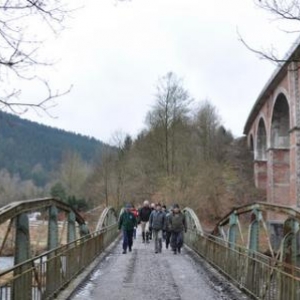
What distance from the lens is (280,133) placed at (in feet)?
154

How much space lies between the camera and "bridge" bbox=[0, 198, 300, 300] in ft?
26.2

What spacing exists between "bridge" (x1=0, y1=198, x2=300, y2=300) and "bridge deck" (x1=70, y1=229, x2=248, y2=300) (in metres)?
0.02

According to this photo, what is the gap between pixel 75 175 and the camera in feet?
255

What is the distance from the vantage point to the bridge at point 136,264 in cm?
797

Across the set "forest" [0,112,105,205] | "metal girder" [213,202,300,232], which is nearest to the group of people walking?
"metal girder" [213,202,300,232]

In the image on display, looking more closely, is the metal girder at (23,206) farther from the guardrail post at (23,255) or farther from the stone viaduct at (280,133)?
the stone viaduct at (280,133)

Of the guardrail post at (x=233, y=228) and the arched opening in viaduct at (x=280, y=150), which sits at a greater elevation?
the arched opening in viaduct at (x=280, y=150)

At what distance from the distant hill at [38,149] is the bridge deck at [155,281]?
127 m

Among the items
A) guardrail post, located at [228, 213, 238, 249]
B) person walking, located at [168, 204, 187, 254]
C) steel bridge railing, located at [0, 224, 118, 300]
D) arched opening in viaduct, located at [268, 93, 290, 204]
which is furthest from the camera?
arched opening in viaduct, located at [268, 93, 290, 204]

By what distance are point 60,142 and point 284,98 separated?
153 metres

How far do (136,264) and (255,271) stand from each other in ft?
21.8

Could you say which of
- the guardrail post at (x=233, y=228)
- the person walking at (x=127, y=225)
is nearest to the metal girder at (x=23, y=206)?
A: the guardrail post at (x=233, y=228)

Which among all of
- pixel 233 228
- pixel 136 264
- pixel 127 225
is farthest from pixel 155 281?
pixel 127 225

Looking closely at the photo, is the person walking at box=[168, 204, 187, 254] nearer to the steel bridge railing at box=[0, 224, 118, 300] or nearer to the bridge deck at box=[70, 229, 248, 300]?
the bridge deck at box=[70, 229, 248, 300]
